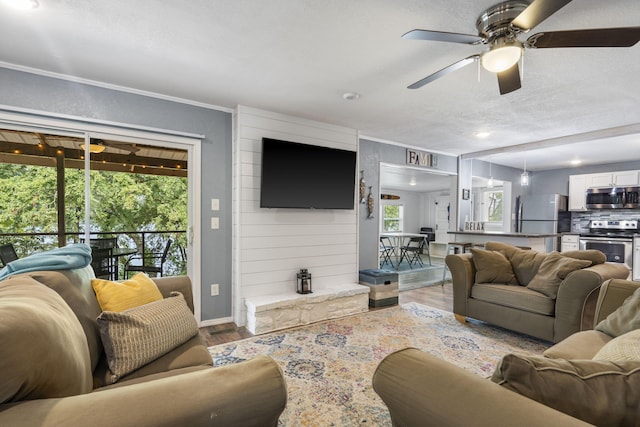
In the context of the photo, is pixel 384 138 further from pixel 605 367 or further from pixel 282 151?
pixel 605 367

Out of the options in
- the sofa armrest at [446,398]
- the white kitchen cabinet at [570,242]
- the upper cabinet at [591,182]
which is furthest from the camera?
the white kitchen cabinet at [570,242]

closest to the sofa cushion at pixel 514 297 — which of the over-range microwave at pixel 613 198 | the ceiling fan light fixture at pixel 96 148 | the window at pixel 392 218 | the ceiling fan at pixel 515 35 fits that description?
the ceiling fan at pixel 515 35

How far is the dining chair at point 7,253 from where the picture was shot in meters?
2.65

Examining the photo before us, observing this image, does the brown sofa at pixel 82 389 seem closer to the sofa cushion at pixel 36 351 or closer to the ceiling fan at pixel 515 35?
the sofa cushion at pixel 36 351

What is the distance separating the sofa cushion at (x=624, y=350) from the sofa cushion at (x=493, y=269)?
2350mm

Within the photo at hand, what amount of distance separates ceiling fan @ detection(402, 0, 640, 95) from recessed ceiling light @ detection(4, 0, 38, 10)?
6.89 feet

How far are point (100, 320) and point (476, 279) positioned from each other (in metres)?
3.43

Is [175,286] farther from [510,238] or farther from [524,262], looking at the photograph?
[510,238]

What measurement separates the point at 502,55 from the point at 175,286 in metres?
2.51

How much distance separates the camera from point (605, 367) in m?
0.79

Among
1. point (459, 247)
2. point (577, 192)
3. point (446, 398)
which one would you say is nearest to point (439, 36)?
point (446, 398)

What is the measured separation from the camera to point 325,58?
94.6 inches

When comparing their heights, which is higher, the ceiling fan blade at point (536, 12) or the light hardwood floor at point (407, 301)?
the ceiling fan blade at point (536, 12)

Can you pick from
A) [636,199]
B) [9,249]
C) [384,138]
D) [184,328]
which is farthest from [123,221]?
[636,199]
